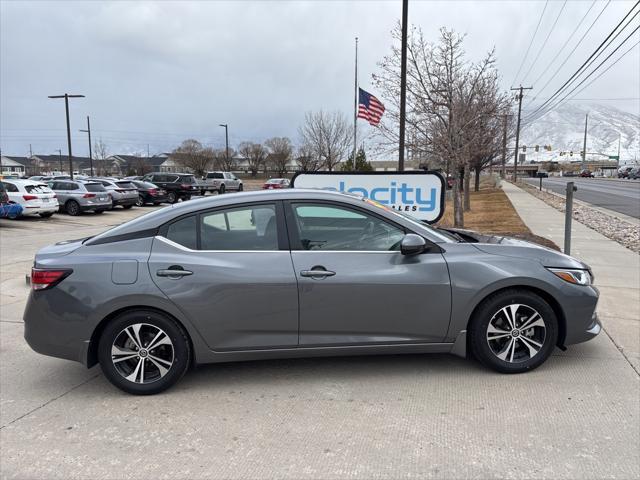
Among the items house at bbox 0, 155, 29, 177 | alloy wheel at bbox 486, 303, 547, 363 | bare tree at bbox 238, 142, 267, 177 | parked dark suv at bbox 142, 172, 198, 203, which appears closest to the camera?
alloy wheel at bbox 486, 303, 547, 363

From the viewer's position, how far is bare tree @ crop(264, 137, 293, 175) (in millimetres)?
78875

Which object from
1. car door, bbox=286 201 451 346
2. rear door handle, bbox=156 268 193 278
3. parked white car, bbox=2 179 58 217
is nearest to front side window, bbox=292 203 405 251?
car door, bbox=286 201 451 346

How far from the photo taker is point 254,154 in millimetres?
84688

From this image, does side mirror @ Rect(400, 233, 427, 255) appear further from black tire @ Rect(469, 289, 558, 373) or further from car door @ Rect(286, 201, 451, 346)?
black tire @ Rect(469, 289, 558, 373)

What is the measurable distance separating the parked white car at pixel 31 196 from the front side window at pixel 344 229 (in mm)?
17334

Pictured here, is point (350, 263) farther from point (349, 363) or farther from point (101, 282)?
point (101, 282)

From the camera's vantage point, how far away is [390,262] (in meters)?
3.76

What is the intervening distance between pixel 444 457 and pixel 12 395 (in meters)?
3.19

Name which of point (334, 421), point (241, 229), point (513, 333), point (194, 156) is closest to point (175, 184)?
point (241, 229)

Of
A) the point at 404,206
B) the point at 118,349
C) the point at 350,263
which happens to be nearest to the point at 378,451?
the point at 350,263

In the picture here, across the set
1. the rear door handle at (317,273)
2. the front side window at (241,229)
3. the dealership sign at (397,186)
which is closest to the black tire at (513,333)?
the rear door handle at (317,273)

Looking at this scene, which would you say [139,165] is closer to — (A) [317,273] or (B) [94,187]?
(B) [94,187]

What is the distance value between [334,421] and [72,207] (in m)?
21.1

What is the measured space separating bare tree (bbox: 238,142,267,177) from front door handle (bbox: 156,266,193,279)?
78903 mm
